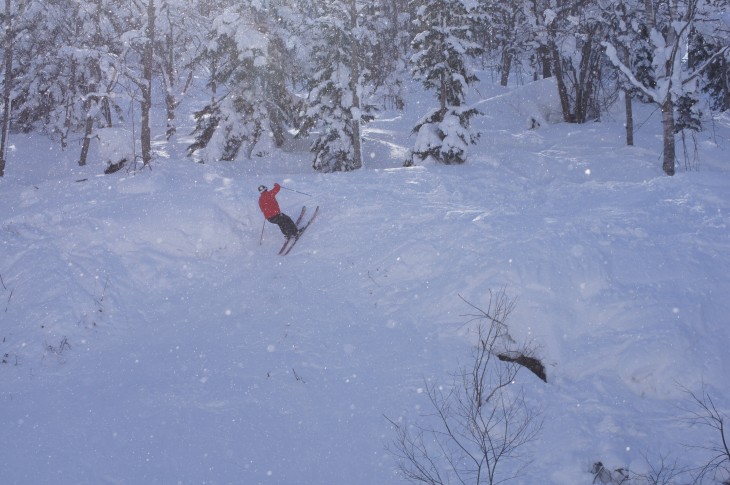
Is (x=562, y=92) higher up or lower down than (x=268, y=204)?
higher up

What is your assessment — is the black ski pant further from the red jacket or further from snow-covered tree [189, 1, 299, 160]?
snow-covered tree [189, 1, 299, 160]

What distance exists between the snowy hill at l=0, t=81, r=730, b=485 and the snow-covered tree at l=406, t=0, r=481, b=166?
2.92 m

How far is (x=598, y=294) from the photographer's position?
8.32 m

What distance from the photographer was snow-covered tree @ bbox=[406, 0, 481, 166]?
16.6 metres

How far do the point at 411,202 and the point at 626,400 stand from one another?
24.1 feet

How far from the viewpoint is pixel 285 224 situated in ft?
39.7

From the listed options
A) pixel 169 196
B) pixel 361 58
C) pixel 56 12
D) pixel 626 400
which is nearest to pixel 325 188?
pixel 169 196

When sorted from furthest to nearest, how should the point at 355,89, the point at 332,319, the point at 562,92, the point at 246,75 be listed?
1. the point at 562,92
2. the point at 246,75
3. the point at 355,89
4. the point at 332,319

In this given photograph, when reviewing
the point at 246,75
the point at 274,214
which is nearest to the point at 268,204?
the point at 274,214

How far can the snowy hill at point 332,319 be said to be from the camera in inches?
251

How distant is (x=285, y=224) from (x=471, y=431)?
25.9 ft

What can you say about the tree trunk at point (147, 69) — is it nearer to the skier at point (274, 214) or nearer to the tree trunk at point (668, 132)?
the skier at point (274, 214)

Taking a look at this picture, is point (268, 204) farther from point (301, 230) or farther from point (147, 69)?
point (147, 69)

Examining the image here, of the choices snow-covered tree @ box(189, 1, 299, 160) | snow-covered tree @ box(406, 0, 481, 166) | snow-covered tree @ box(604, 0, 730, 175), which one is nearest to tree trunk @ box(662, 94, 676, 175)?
snow-covered tree @ box(604, 0, 730, 175)
